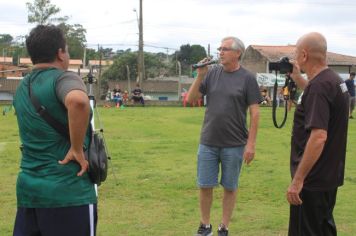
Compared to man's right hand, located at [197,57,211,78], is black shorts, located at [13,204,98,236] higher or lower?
lower

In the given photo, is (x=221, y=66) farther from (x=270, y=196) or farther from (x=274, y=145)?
(x=274, y=145)

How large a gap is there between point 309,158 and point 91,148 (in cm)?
142

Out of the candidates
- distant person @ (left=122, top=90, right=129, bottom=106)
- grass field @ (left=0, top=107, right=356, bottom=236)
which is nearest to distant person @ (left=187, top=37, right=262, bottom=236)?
grass field @ (left=0, top=107, right=356, bottom=236)

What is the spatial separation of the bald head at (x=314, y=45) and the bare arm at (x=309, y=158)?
0.53 m

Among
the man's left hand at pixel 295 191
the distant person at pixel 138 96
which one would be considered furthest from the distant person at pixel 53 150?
the distant person at pixel 138 96

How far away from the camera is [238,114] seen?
18.8 ft

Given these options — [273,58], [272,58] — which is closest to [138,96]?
[273,58]

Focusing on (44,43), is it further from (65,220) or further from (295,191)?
(295,191)

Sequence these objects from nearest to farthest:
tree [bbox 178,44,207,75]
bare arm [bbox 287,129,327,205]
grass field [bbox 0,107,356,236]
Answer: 1. bare arm [bbox 287,129,327,205]
2. grass field [bbox 0,107,356,236]
3. tree [bbox 178,44,207,75]

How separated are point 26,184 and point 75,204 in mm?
326

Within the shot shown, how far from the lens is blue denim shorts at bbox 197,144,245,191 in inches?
226

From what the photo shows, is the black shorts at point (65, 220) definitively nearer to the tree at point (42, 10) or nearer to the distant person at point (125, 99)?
the distant person at point (125, 99)

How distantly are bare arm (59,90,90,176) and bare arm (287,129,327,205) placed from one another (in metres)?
1.42

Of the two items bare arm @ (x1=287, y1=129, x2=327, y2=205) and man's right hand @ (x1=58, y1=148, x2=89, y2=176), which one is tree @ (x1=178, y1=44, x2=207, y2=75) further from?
man's right hand @ (x1=58, y1=148, x2=89, y2=176)
